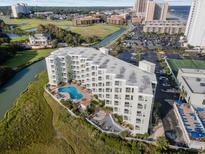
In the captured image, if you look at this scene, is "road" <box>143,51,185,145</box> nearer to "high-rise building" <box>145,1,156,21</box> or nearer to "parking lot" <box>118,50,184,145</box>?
"parking lot" <box>118,50,184,145</box>

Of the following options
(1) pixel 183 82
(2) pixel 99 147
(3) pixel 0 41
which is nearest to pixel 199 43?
(1) pixel 183 82

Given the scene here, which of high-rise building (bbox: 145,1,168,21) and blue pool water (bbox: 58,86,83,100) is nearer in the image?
blue pool water (bbox: 58,86,83,100)

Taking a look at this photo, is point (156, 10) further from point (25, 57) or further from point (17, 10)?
point (17, 10)

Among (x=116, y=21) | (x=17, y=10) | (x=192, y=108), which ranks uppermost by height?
(x=17, y=10)

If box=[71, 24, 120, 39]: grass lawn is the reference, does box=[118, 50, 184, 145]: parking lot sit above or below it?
below

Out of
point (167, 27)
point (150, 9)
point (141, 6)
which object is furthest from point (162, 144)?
point (141, 6)

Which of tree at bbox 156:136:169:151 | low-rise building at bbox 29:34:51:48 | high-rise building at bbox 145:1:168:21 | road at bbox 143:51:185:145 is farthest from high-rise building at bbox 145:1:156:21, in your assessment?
tree at bbox 156:136:169:151
